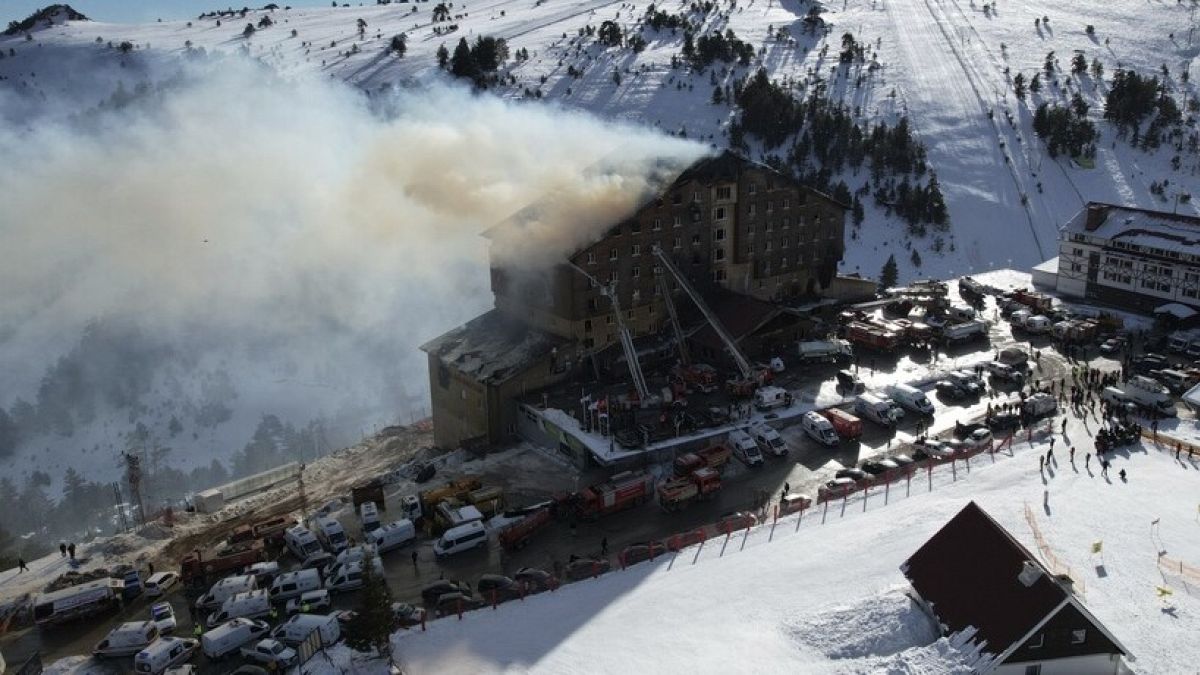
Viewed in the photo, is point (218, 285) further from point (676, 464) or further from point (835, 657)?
point (835, 657)

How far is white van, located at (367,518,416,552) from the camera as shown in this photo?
33969mm

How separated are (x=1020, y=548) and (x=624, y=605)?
11678 millimetres

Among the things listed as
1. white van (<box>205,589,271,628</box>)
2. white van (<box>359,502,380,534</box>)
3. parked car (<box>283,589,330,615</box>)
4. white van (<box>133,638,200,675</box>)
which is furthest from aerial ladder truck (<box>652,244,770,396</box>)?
white van (<box>133,638,200,675</box>)

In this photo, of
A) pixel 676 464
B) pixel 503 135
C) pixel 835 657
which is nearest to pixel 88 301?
pixel 503 135

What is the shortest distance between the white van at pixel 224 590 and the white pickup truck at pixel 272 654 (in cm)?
396

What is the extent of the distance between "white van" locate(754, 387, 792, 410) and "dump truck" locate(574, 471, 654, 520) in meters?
9.19

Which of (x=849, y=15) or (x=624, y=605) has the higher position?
(x=849, y=15)

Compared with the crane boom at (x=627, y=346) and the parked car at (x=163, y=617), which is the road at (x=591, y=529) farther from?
the crane boom at (x=627, y=346)

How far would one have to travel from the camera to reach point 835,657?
2516 centimetres

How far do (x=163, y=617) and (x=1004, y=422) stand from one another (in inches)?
1371

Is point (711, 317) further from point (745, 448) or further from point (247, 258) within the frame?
point (247, 258)

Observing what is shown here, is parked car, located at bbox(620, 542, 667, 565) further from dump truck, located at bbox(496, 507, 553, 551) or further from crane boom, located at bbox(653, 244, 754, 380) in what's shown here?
crane boom, located at bbox(653, 244, 754, 380)

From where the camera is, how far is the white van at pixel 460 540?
109ft

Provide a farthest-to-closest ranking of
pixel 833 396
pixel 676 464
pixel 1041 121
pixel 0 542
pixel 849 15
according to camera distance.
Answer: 1. pixel 849 15
2. pixel 1041 121
3. pixel 0 542
4. pixel 833 396
5. pixel 676 464
